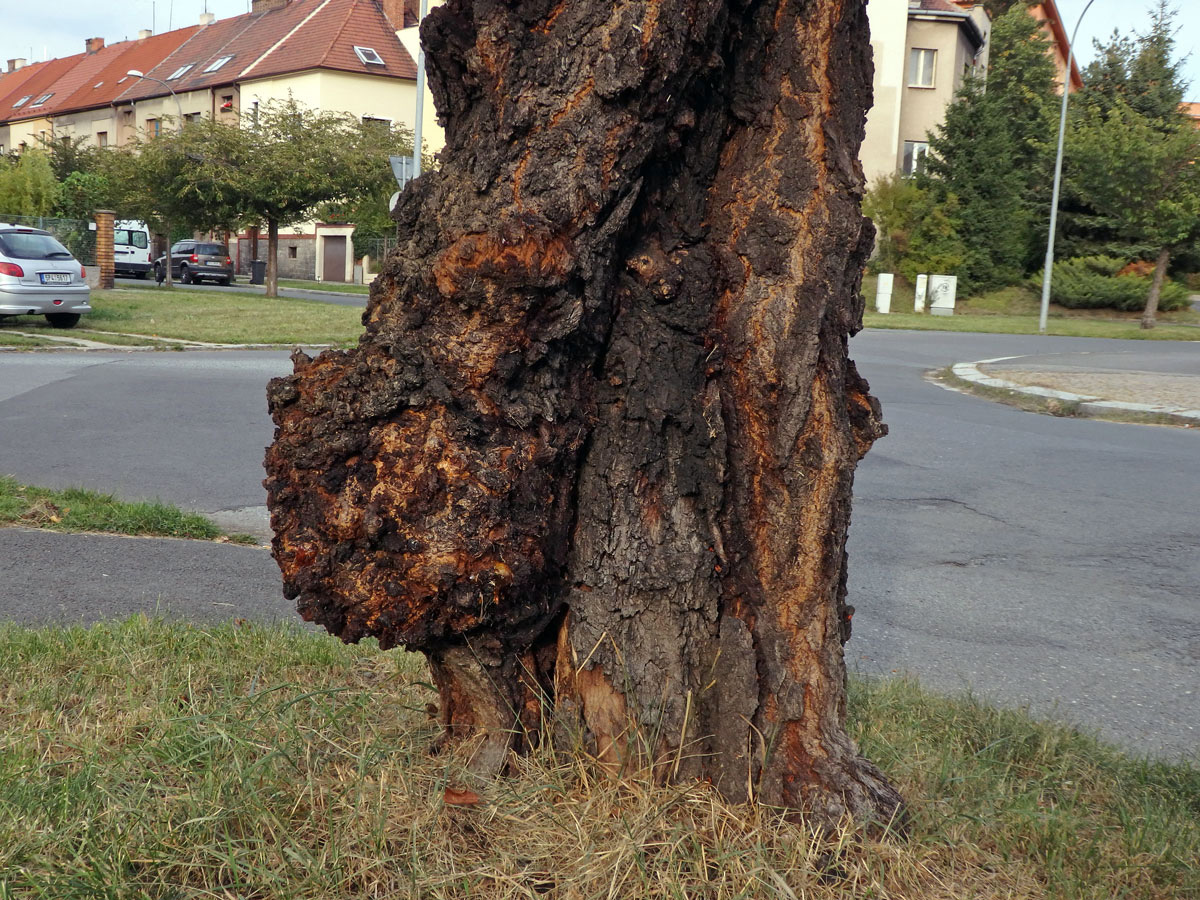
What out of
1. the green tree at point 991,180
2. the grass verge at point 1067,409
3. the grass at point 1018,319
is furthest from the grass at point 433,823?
the green tree at point 991,180

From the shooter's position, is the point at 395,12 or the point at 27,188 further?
the point at 395,12

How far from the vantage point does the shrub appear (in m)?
34.6

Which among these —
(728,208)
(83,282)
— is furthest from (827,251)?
(83,282)

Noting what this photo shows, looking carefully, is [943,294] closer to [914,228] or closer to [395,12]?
[914,228]

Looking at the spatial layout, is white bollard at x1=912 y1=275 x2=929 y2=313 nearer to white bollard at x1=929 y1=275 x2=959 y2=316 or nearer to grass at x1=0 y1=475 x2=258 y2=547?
white bollard at x1=929 y1=275 x2=959 y2=316

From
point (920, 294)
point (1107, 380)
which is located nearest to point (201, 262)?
point (920, 294)

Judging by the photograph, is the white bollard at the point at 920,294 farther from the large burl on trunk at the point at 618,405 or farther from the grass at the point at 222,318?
the large burl on trunk at the point at 618,405

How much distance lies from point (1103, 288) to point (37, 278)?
29.6 metres

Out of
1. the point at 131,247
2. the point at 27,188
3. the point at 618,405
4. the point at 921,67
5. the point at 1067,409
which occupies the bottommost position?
the point at 1067,409

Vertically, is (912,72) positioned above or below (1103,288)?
above

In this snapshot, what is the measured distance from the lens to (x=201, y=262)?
141 feet

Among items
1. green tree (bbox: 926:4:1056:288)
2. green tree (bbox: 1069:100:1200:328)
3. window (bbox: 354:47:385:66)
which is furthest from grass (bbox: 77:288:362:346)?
window (bbox: 354:47:385:66)

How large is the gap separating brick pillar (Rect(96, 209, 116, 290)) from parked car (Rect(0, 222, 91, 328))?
38.1 ft

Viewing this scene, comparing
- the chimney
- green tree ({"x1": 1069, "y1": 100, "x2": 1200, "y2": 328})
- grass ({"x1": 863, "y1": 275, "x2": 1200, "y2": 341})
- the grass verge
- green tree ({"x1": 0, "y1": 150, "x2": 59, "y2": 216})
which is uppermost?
the chimney
